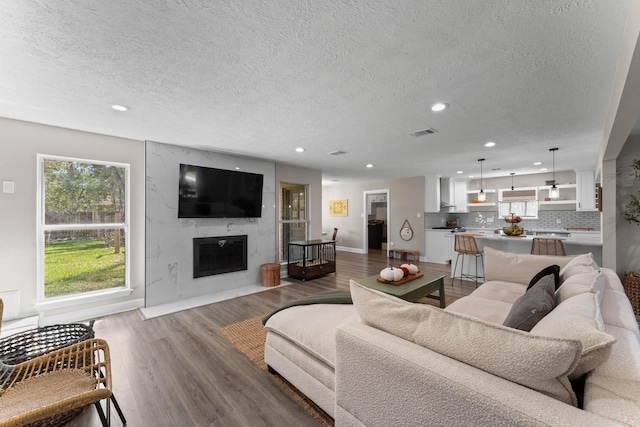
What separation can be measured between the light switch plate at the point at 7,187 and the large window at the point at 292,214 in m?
3.80

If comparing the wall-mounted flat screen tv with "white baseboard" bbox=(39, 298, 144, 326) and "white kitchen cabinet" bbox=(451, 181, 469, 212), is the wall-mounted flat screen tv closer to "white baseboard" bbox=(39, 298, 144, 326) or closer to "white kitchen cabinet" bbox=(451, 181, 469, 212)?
"white baseboard" bbox=(39, 298, 144, 326)

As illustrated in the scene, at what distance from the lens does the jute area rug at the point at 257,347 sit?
181cm

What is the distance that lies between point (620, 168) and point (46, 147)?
25.4 feet

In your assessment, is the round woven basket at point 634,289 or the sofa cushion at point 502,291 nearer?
the sofa cushion at point 502,291

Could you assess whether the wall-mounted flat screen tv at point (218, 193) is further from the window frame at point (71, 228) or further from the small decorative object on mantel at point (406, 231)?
the small decorative object on mantel at point (406, 231)

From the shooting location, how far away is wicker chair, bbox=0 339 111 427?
1209mm

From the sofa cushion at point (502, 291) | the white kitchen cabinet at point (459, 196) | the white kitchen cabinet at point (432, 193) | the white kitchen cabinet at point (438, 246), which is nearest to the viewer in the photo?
the sofa cushion at point (502, 291)

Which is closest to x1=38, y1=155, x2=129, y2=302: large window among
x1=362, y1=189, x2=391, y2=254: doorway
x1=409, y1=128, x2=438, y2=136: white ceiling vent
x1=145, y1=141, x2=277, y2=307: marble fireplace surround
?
x1=145, y1=141, x2=277, y2=307: marble fireplace surround

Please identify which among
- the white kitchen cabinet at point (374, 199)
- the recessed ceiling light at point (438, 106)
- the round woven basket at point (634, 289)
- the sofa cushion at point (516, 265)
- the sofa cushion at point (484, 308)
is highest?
the recessed ceiling light at point (438, 106)

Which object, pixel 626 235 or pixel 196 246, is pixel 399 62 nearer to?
pixel 196 246

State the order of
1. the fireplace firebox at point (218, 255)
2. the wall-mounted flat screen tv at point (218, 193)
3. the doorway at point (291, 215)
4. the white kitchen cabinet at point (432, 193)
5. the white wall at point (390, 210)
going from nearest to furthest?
the wall-mounted flat screen tv at point (218, 193)
the fireplace firebox at point (218, 255)
the doorway at point (291, 215)
the white kitchen cabinet at point (432, 193)
the white wall at point (390, 210)

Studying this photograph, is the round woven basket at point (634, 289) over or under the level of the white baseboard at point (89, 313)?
over

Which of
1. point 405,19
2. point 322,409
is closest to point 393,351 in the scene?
point 322,409

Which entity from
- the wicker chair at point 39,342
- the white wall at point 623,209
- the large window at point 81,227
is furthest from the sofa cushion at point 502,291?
the large window at point 81,227
